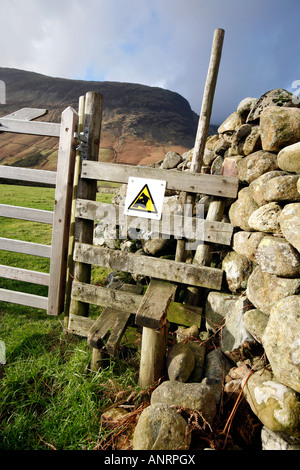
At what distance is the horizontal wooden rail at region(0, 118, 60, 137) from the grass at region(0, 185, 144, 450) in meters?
2.53

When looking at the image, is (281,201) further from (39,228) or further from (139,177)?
(39,228)

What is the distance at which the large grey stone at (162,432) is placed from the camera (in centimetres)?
151

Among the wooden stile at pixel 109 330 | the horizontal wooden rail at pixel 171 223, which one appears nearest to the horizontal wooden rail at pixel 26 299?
the wooden stile at pixel 109 330

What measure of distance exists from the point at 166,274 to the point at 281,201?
53.3 inches

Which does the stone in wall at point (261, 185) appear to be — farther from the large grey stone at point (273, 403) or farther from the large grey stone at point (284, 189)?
the large grey stone at point (273, 403)

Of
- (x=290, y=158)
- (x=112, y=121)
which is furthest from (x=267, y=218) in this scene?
(x=112, y=121)

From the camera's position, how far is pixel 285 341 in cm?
174

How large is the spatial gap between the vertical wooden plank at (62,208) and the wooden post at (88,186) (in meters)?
0.15

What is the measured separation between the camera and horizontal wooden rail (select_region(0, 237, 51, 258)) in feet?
10.7

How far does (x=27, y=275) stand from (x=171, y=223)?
82.6 inches

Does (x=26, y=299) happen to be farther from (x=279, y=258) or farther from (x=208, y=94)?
(x=208, y=94)

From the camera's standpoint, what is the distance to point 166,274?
9.12 feet

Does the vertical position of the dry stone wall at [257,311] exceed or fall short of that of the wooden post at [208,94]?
it falls short
